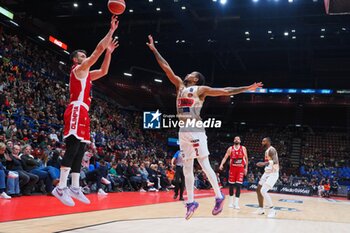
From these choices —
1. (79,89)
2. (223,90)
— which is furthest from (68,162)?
(223,90)

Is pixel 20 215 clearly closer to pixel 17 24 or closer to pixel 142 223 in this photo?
pixel 142 223

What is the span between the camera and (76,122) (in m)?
4.83

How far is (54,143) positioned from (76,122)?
9.44m

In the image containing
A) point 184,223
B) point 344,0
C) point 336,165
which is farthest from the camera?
point 336,165

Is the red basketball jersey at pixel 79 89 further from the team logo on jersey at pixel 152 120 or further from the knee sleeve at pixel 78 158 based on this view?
the team logo on jersey at pixel 152 120

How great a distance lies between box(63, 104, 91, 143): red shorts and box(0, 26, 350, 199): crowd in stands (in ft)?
10.0

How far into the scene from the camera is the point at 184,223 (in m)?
6.41

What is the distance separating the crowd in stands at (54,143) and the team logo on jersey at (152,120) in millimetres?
641

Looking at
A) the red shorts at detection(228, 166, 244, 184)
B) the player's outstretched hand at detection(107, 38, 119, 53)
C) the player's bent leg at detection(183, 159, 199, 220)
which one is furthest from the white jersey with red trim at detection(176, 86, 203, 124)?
the red shorts at detection(228, 166, 244, 184)

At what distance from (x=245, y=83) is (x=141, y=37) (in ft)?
41.9

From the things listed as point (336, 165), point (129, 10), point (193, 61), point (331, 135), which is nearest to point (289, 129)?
point (331, 135)

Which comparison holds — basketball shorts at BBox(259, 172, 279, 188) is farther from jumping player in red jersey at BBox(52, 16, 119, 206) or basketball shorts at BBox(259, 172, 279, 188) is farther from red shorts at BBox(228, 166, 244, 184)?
jumping player in red jersey at BBox(52, 16, 119, 206)

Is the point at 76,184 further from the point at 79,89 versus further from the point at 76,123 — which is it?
the point at 79,89

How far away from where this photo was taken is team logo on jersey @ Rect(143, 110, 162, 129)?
106 ft
